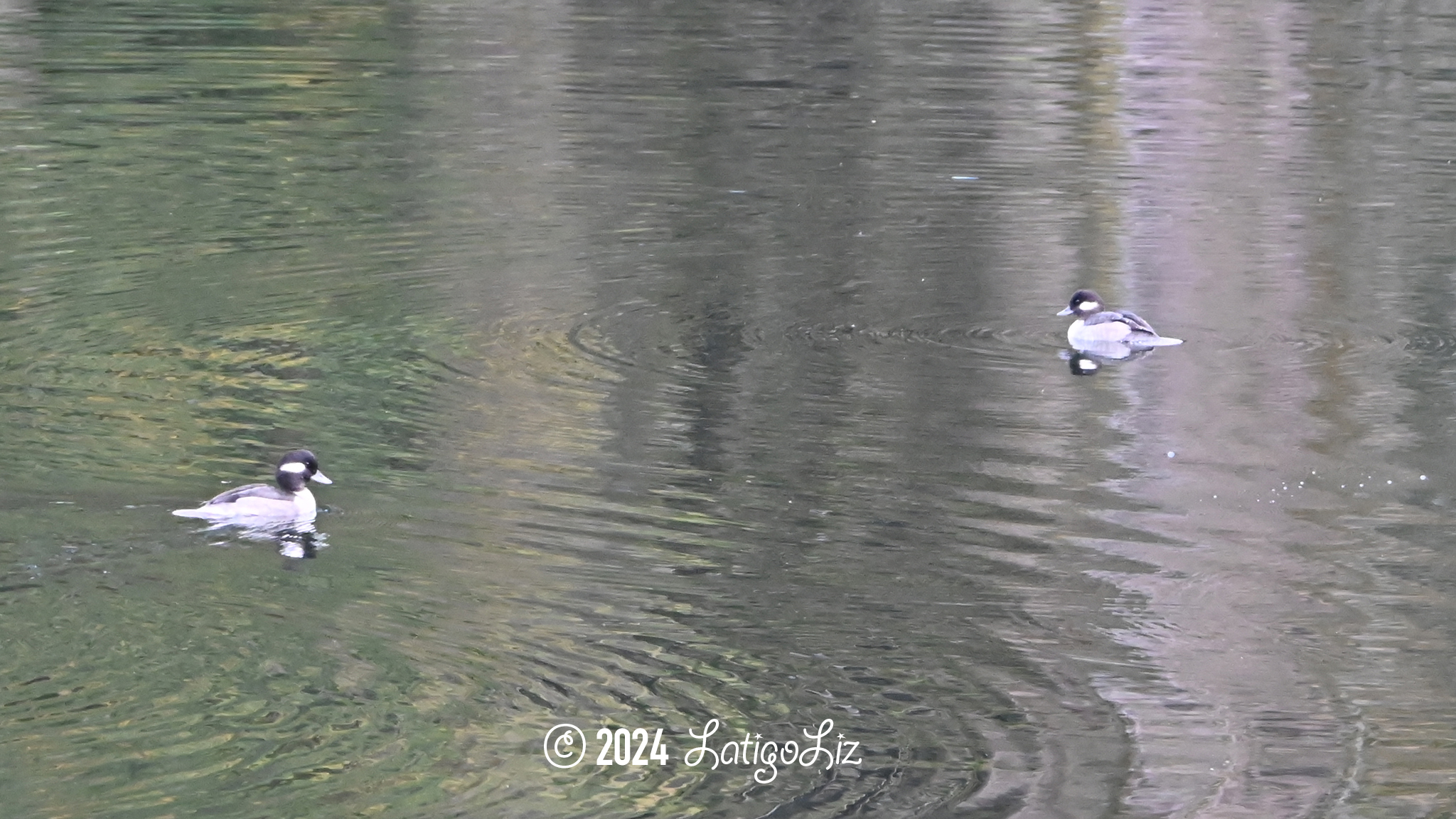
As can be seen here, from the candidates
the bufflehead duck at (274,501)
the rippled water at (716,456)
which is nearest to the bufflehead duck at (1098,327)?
the rippled water at (716,456)

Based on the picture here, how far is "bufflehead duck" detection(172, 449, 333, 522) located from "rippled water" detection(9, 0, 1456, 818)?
0.16 metres

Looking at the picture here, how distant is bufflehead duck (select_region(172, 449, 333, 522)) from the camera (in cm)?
845

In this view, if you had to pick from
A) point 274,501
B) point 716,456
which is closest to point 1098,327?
Result: point 716,456

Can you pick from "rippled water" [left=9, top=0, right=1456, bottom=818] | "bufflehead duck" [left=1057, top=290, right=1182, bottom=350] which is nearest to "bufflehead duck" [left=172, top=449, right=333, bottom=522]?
"rippled water" [left=9, top=0, right=1456, bottom=818]

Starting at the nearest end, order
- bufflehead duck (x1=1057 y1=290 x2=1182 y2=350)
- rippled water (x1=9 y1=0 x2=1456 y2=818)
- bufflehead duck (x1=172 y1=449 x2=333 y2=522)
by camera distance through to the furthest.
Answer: rippled water (x1=9 y1=0 x2=1456 y2=818), bufflehead duck (x1=172 y1=449 x2=333 y2=522), bufflehead duck (x1=1057 y1=290 x2=1182 y2=350)

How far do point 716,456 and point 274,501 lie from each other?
2283 mm

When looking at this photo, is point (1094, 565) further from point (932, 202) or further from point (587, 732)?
point (932, 202)

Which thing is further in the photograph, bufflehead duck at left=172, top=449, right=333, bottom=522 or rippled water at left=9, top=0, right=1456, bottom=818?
bufflehead duck at left=172, top=449, right=333, bottom=522

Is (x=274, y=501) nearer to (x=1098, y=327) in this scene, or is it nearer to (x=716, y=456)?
(x=716, y=456)

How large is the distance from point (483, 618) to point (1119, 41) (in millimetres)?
18779

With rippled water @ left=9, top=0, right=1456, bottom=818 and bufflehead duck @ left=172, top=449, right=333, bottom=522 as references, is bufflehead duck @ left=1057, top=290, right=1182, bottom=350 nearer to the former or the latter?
rippled water @ left=9, top=0, right=1456, bottom=818

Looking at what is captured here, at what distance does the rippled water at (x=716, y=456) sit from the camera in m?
6.78

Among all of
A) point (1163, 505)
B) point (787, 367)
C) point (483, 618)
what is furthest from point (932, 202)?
point (483, 618)

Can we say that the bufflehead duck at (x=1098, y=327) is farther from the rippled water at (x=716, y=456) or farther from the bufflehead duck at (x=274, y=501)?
the bufflehead duck at (x=274, y=501)
